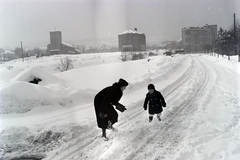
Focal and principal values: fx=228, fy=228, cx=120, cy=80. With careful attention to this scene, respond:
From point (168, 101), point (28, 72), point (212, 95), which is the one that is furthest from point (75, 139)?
point (212, 95)

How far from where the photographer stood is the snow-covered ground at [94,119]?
9.63 feet

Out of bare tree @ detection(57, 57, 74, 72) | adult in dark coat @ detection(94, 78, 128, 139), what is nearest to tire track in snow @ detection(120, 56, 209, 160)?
adult in dark coat @ detection(94, 78, 128, 139)

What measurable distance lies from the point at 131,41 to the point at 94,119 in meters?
1.82

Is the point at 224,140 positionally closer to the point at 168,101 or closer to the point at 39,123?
the point at 168,101

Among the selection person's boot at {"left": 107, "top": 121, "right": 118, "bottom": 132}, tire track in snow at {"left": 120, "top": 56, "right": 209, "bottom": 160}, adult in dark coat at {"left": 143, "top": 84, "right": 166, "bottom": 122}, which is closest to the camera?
tire track in snow at {"left": 120, "top": 56, "right": 209, "bottom": 160}

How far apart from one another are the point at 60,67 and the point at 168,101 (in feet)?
13.7

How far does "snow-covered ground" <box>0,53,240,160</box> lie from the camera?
2936 mm

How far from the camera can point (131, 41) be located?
488 cm

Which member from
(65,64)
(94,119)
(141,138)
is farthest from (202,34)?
(141,138)

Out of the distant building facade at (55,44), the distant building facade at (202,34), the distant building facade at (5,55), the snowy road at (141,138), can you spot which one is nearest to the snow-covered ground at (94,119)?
the snowy road at (141,138)

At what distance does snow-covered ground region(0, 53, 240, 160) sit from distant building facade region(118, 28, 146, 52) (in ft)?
0.85

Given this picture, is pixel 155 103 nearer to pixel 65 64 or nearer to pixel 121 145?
pixel 121 145

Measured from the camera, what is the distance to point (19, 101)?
4.79 m

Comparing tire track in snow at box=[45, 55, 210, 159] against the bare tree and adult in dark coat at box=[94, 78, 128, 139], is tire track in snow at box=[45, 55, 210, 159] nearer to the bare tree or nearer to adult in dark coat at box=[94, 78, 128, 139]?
adult in dark coat at box=[94, 78, 128, 139]
